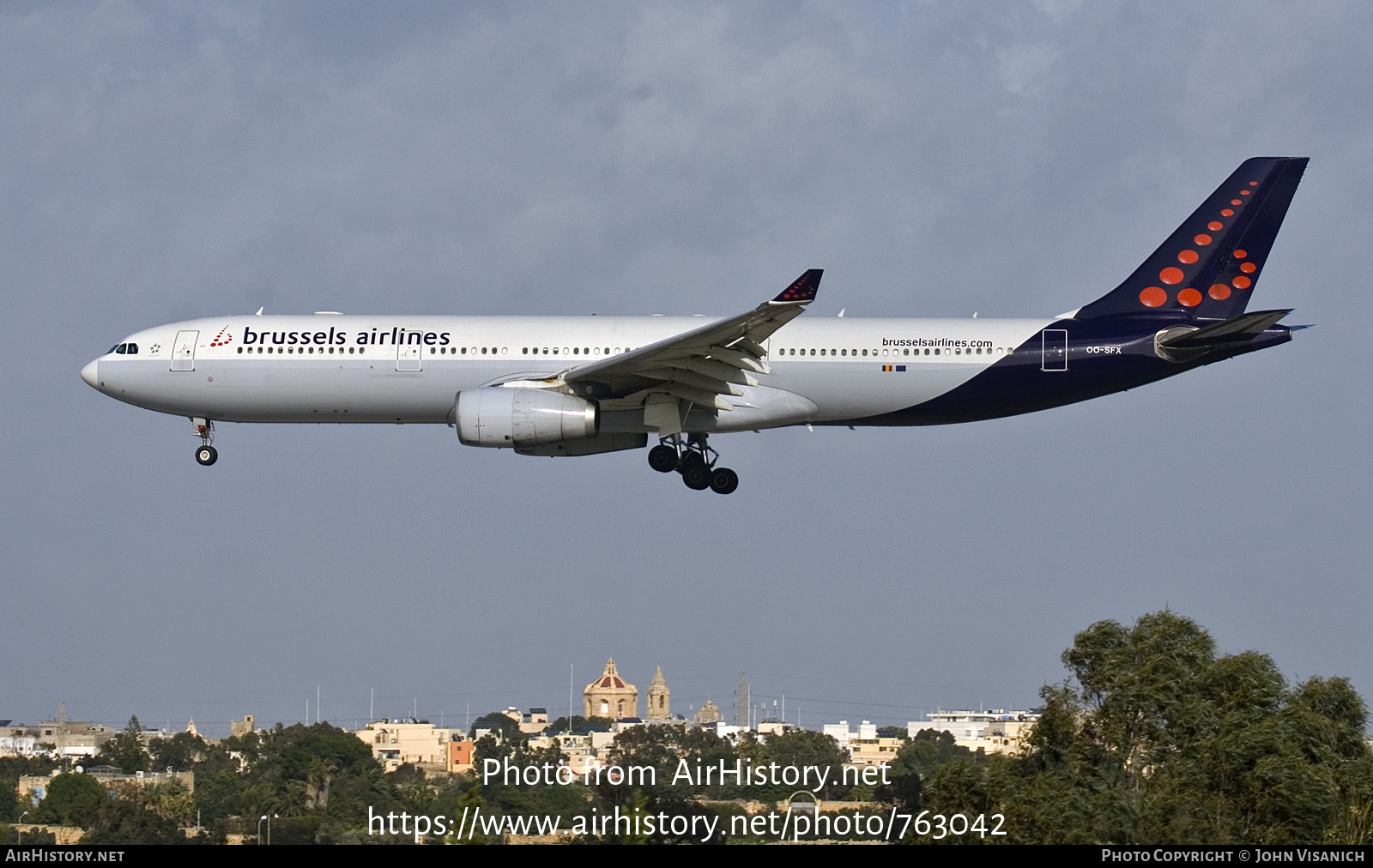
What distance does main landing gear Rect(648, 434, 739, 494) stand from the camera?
37.3 meters

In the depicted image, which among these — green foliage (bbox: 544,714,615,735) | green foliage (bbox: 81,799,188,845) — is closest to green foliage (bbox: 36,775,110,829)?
green foliage (bbox: 81,799,188,845)

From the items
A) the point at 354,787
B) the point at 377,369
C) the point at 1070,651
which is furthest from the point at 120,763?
the point at 1070,651

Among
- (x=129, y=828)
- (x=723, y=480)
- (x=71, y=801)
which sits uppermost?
(x=723, y=480)

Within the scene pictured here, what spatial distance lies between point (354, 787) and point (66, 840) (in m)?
7.77

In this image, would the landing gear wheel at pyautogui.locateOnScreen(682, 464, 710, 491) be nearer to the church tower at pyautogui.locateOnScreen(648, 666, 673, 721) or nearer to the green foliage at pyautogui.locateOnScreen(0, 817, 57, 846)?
the green foliage at pyautogui.locateOnScreen(0, 817, 57, 846)

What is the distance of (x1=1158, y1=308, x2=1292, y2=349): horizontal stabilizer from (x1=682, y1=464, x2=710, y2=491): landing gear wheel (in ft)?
33.7

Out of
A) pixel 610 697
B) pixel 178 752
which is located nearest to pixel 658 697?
pixel 610 697

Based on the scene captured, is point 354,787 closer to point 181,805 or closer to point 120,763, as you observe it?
point 181,805

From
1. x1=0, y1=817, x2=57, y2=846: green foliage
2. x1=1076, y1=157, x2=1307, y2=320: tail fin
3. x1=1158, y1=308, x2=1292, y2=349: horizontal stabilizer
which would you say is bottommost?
x1=0, y1=817, x2=57, y2=846: green foliage

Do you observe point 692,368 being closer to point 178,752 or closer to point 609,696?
point 178,752

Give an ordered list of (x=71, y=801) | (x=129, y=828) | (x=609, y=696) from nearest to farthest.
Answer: (x=129, y=828) < (x=71, y=801) < (x=609, y=696)

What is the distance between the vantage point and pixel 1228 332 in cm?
3466

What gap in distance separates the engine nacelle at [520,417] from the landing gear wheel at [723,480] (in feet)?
13.0

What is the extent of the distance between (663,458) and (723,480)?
142 centimetres
